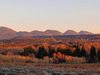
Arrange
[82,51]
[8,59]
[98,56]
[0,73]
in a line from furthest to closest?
[82,51] → [98,56] → [8,59] → [0,73]

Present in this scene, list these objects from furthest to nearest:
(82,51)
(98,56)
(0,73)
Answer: (82,51)
(98,56)
(0,73)

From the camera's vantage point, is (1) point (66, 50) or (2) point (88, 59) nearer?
(2) point (88, 59)

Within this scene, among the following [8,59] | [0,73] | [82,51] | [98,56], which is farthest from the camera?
[82,51]

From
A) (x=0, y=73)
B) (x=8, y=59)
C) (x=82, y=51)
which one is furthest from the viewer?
(x=82, y=51)

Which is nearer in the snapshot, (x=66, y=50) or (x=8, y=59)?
(x=8, y=59)

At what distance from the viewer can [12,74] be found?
1655 centimetres

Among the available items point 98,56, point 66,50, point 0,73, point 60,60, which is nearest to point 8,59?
point 60,60

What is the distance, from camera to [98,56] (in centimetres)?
4425

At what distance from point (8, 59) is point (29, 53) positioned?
8.24 meters

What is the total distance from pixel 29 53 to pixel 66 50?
9753mm

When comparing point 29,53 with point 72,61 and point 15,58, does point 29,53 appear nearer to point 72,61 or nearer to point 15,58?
point 15,58

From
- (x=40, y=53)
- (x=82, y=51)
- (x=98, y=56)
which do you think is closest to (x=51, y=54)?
(x=40, y=53)

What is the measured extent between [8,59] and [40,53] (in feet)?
33.4

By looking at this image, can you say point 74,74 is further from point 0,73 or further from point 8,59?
point 8,59
